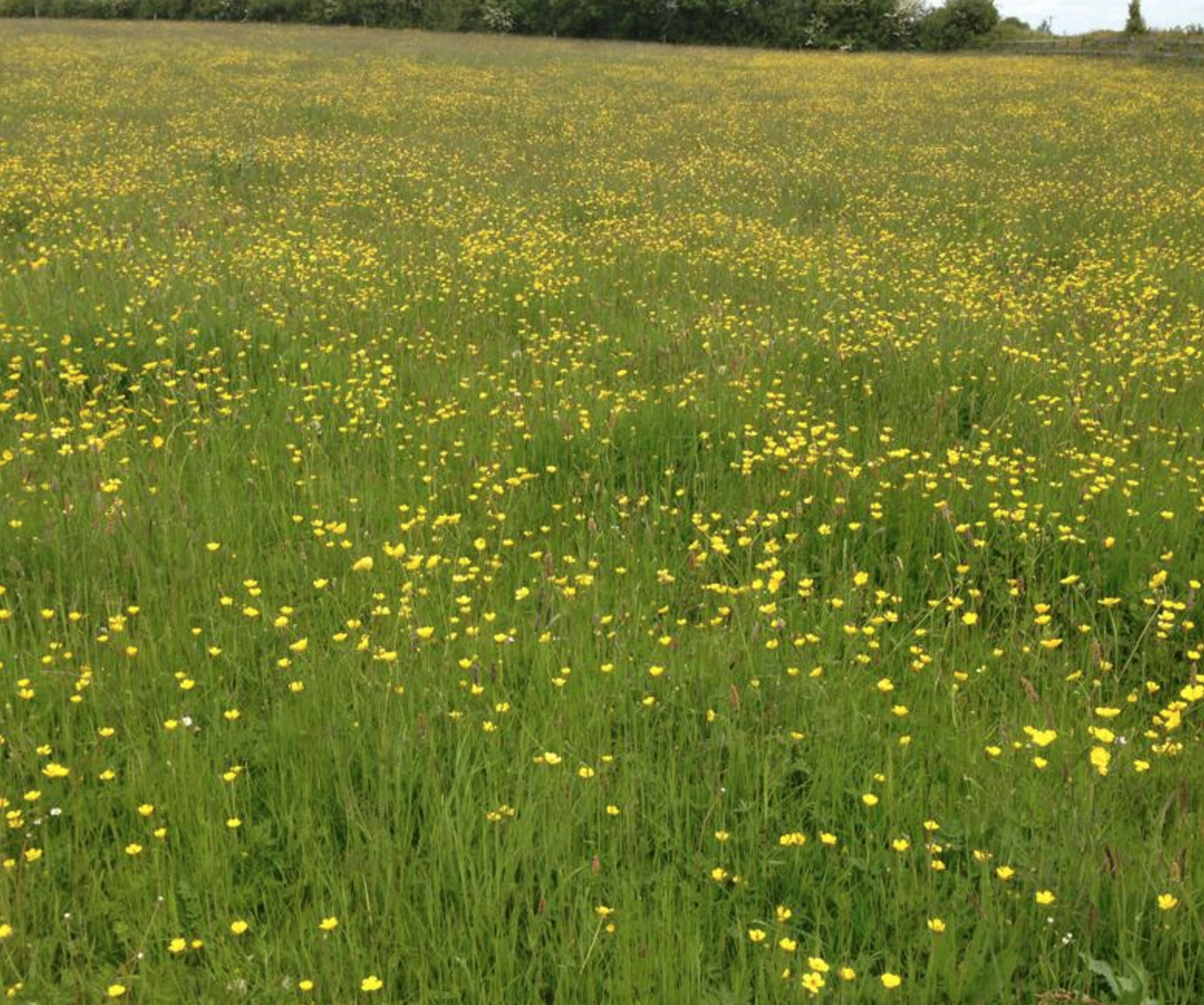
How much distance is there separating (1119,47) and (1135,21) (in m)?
5.63

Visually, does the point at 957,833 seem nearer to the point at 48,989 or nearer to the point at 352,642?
the point at 352,642

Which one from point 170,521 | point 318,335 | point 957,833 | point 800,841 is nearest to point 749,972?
point 800,841

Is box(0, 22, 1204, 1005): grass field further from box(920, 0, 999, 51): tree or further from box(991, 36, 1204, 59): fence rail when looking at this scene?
box(920, 0, 999, 51): tree

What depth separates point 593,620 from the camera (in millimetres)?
3494

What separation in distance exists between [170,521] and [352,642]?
131 centimetres

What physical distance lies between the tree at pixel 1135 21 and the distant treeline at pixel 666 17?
24.7 ft

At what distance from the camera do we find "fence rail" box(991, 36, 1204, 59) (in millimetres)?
37438

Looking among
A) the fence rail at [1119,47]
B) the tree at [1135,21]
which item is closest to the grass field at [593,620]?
the fence rail at [1119,47]

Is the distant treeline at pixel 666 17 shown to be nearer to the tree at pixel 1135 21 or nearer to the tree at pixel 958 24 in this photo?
the tree at pixel 958 24

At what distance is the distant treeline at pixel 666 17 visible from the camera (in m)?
52.0

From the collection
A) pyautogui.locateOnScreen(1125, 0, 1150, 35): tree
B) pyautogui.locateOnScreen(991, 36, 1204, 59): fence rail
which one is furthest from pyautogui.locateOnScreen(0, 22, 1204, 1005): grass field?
pyautogui.locateOnScreen(1125, 0, 1150, 35): tree

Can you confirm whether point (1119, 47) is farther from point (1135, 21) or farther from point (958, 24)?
point (958, 24)

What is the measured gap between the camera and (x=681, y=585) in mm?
3947

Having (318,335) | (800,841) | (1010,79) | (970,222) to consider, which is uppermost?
A: (1010,79)
